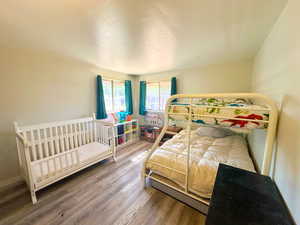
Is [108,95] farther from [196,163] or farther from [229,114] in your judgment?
[229,114]

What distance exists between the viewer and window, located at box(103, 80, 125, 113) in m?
3.43

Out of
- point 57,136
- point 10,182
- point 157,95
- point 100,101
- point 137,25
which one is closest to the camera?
point 137,25

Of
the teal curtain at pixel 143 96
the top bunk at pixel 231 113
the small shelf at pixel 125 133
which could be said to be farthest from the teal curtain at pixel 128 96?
the top bunk at pixel 231 113

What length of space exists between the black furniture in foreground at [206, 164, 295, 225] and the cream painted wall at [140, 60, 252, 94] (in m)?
2.45

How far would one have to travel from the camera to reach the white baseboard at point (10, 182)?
187 centimetres

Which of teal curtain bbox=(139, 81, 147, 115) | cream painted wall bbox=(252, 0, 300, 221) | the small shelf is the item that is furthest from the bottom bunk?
teal curtain bbox=(139, 81, 147, 115)

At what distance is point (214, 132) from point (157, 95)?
2070mm

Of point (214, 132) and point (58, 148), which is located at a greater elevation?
point (214, 132)

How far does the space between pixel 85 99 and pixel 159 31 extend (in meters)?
2.35

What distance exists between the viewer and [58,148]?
7.54 ft

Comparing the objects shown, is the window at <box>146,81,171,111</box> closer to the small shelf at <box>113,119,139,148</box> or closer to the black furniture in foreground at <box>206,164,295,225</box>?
the small shelf at <box>113,119,139,148</box>

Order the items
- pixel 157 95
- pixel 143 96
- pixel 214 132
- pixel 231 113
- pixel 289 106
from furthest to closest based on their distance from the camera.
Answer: pixel 143 96
pixel 157 95
pixel 214 132
pixel 231 113
pixel 289 106

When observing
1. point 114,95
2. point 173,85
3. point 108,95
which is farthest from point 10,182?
point 173,85

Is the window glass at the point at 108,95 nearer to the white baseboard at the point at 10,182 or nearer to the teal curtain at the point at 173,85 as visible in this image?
the teal curtain at the point at 173,85
